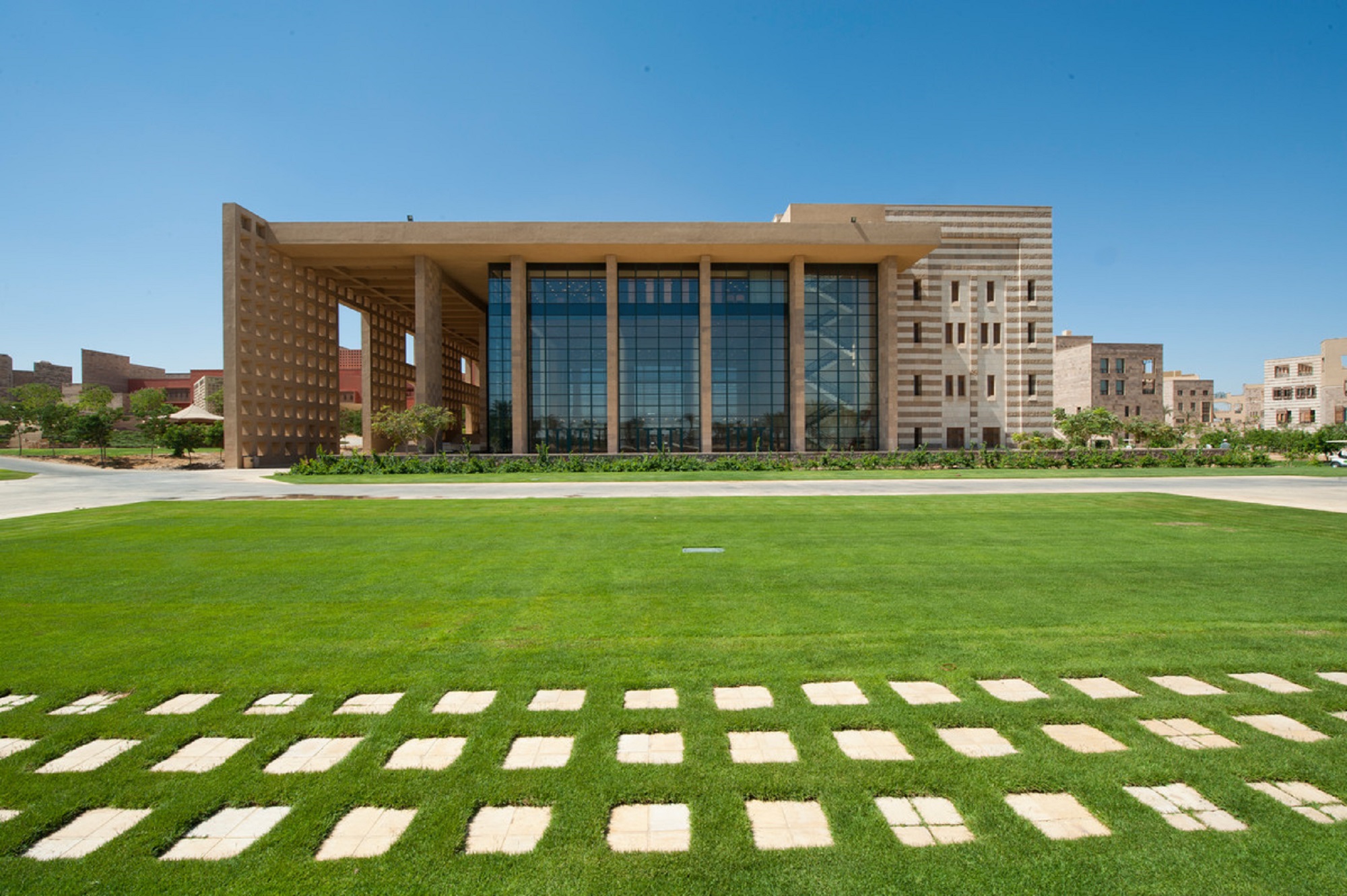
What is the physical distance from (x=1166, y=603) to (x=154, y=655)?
37.6 feet

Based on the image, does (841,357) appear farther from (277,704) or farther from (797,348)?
(277,704)

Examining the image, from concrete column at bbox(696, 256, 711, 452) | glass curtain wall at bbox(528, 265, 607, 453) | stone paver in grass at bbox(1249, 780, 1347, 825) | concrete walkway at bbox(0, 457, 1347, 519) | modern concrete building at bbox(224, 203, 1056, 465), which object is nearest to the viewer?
stone paver in grass at bbox(1249, 780, 1347, 825)

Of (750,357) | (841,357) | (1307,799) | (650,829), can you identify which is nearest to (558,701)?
(650,829)

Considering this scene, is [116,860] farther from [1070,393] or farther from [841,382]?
[1070,393]

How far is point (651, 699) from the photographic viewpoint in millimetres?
5082

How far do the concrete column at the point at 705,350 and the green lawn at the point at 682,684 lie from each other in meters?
35.8

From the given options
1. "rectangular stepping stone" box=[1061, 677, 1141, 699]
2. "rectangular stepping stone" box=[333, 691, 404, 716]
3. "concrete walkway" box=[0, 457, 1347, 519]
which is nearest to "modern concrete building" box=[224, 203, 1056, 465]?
"concrete walkway" box=[0, 457, 1347, 519]

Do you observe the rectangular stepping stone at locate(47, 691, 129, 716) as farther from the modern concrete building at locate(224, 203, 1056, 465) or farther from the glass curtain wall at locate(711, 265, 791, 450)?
the glass curtain wall at locate(711, 265, 791, 450)

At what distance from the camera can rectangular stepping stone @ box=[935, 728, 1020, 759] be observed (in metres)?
4.20

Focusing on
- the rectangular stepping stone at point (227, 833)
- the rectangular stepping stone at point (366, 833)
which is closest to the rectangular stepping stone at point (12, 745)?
the rectangular stepping stone at point (227, 833)

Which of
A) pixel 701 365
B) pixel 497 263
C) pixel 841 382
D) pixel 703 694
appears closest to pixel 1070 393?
pixel 841 382

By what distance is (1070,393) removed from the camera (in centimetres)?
8288

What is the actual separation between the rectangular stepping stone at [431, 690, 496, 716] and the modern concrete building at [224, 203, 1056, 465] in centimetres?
4145

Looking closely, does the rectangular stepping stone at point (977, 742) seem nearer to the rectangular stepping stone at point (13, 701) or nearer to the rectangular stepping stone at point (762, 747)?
the rectangular stepping stone at point (762, 747)
